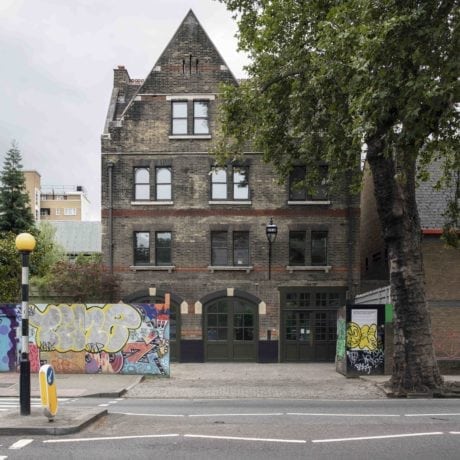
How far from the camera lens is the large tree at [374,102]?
11.1m

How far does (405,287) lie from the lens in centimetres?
1802

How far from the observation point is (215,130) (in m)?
30.6

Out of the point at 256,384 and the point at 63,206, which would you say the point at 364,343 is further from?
the point at 63,206

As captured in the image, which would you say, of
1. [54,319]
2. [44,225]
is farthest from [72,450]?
[44,225]

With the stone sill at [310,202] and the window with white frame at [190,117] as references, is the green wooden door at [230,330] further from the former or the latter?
the window with white frame at [190,117]

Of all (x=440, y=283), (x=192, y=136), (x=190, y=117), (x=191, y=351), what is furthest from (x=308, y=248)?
(x=190, y=117)

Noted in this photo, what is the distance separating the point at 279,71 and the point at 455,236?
7.07 metres

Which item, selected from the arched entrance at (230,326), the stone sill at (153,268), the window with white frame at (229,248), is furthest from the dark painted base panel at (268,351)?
the stone sill at (153,268)

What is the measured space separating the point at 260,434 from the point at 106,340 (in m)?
13.0

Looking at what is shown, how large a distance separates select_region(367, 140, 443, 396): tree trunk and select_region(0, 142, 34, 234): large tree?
3446 centimetres

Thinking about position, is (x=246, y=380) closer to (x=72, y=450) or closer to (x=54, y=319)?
(x=54, y=319)

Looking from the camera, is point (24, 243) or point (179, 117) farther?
point (179, 117)

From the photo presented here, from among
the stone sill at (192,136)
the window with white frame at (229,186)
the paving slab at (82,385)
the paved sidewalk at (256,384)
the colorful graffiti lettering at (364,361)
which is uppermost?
the stone sill at (192,136)

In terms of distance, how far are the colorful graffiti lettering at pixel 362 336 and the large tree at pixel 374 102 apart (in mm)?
4574
